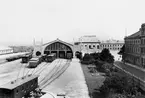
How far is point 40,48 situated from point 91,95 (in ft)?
164

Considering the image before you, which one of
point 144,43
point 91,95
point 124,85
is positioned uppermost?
point 144,43

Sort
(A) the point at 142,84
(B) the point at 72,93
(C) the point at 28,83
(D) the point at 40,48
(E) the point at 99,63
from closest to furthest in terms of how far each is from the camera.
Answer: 1. (C) the point at 28,83
2. (B) the point at 72,93
3. (A) the point at 142,84
4. (E) the point at 99,63
5. (D) the point at 40,48

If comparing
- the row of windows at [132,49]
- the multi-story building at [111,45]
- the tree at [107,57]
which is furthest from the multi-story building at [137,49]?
the multi-story building at [111,45]

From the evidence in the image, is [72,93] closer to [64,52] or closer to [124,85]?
[124,85]

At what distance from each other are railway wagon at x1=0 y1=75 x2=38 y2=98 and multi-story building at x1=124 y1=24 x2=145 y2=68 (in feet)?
107

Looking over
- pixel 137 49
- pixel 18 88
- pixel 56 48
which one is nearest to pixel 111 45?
pixel 56 48

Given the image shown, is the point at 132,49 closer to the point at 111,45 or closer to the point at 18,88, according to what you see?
the point at 18,88

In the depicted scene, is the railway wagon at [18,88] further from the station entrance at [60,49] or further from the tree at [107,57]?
the station entrance at [60,49]

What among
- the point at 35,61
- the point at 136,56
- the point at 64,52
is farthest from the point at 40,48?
the point at 136,56

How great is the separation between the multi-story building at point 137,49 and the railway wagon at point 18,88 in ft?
107

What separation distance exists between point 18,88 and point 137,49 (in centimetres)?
3953

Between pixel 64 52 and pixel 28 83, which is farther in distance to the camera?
pixel 64 52

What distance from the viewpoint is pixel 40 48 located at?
224ft

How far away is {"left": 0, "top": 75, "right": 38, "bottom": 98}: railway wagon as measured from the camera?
59.8ft
